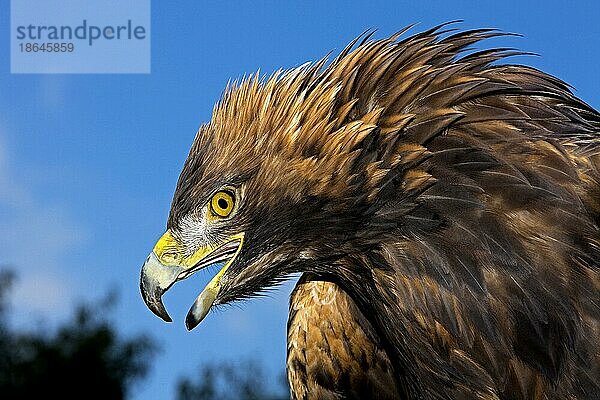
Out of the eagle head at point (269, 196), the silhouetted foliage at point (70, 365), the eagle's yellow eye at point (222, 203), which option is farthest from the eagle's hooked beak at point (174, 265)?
the silhouetted foliage at point (70, 365)

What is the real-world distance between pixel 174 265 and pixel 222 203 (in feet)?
1.41

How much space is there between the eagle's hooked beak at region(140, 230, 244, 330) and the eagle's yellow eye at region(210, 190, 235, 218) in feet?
0.46

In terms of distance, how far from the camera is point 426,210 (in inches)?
180

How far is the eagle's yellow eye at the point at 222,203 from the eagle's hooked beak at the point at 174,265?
141 mm

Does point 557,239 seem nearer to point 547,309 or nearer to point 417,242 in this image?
point 547,309

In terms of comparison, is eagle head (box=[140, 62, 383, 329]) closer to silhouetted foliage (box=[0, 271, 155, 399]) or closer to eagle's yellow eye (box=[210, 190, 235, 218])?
eagle's yellow eye (box=[210, 190, 235, 218])

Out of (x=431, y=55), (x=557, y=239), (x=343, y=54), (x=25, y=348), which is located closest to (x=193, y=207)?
(x=343, y=54)

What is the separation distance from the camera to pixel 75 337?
1555 inches

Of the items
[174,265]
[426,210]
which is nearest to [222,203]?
[174,265]

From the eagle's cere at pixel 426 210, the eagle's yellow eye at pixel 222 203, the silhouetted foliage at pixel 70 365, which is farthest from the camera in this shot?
the silhouetted foliage at pixel 70 365

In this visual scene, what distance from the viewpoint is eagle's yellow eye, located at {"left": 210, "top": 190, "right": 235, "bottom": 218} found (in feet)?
15.6

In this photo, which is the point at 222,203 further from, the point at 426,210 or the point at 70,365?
the point at 70,365

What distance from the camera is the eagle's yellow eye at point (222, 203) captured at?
15.6 ft

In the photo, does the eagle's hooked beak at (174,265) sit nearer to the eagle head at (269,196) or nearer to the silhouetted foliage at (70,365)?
the eagle head at (269,196)
